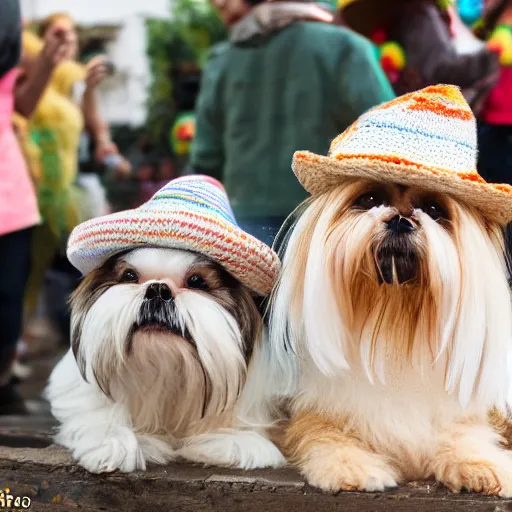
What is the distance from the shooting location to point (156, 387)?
4.51ft

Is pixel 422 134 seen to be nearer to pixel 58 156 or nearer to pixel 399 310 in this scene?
pixel 399 310

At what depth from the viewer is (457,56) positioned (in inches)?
74.9

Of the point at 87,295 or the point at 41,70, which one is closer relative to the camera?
the point at 87,295

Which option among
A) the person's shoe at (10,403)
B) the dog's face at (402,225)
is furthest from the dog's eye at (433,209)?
the person's shoe at (10,403)

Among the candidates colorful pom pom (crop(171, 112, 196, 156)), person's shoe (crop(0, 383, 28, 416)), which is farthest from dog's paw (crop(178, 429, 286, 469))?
colorful pom pom (crop(171, 112, 196, 156))

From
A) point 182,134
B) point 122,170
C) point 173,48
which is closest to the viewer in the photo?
point 122,170

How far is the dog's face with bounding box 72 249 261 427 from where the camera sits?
128cm

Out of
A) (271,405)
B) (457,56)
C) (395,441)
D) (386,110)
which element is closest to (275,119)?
(457,56)

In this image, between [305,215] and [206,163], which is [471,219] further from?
[206,163]

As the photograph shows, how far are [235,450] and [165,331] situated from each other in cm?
29

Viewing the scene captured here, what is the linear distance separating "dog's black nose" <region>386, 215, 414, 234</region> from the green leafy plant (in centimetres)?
351

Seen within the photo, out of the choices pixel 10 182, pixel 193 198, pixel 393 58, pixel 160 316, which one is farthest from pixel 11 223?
pixel 393 58

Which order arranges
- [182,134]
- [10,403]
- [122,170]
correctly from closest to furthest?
[10,403] → [122,170] → [182,134]

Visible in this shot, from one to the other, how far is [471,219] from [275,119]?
97 centimetres
